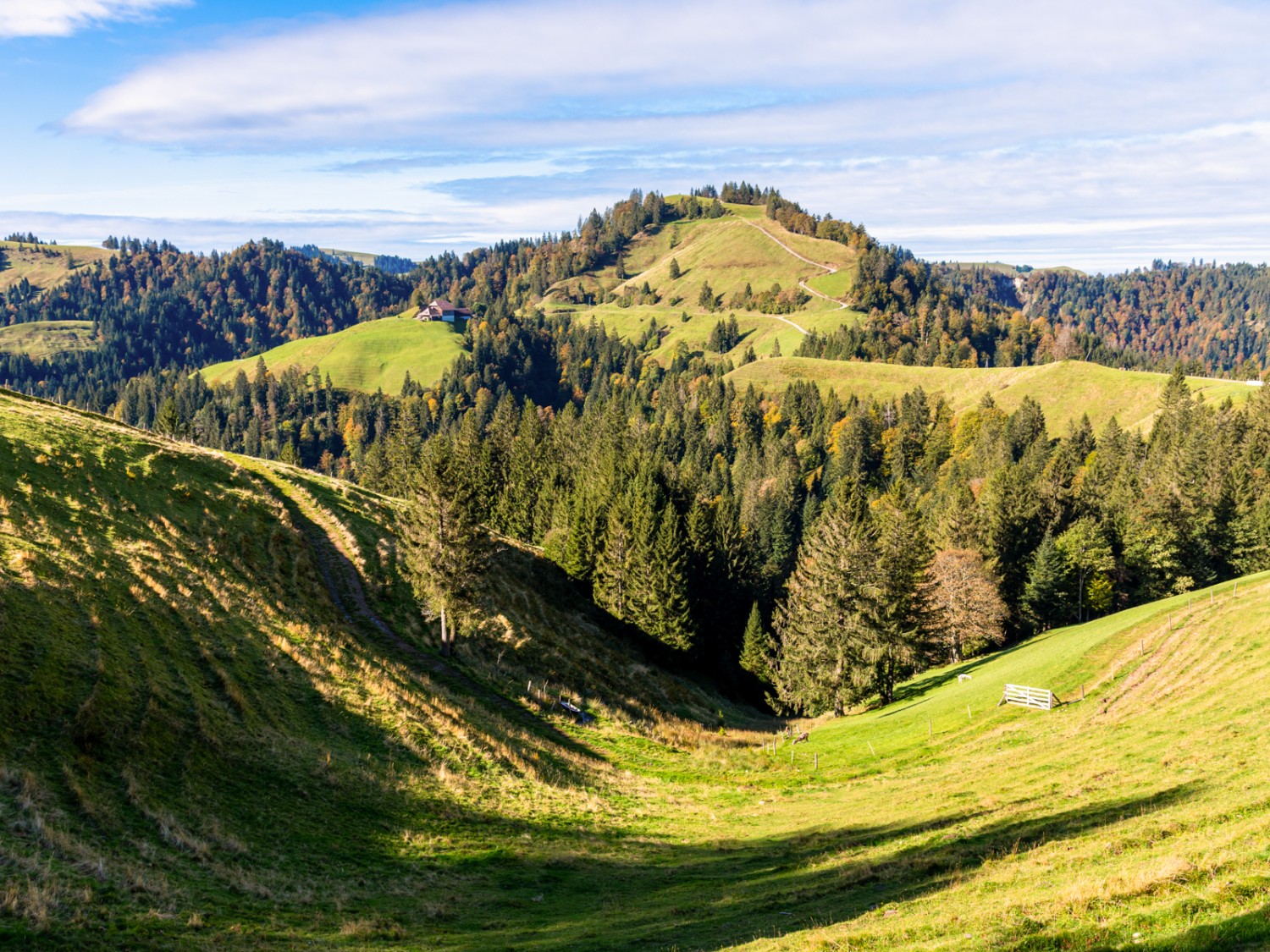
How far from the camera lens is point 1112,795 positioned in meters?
24.2

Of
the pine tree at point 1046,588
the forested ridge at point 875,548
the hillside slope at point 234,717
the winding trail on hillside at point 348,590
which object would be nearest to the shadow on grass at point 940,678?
the forested ridge at point 875,548

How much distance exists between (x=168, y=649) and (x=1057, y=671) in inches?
1795

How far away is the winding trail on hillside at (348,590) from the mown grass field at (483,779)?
30 cm

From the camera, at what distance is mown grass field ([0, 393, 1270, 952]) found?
54.2 ft

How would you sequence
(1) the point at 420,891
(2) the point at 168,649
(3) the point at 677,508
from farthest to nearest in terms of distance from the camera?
1. (3) the point at 677,508
2. (2) the point at 168,649
3. (1) the point at 420,891

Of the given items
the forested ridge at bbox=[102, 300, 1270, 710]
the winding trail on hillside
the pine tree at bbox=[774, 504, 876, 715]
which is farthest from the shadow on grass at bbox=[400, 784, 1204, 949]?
the pine tree at bbox=[774, 504, 876, 715]

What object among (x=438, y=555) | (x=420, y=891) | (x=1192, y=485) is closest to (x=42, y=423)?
(x=438, y=555)

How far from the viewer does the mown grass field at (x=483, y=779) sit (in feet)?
54.2

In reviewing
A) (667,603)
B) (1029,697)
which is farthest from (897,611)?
(667,603)

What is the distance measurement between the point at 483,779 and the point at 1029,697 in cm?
2896

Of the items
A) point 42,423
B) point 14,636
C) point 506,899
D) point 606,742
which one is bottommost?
point 606,742

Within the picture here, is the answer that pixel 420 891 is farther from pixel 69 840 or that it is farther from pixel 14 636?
pixel 14 636

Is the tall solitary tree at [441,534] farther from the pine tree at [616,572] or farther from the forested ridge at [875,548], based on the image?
the pine tree at [616,572]

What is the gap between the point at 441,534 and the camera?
164 ft
